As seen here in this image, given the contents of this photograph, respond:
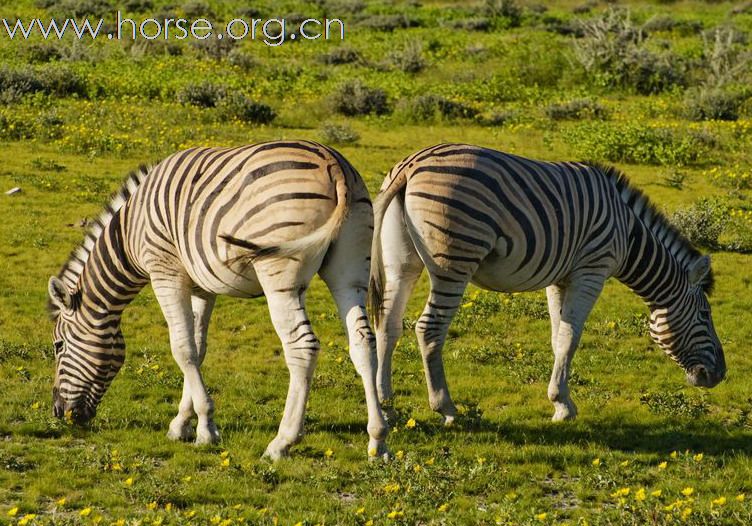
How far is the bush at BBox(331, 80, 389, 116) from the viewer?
82.5 ft

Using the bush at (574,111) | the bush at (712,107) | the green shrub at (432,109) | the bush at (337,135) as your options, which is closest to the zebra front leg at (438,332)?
the bush at (337,135)

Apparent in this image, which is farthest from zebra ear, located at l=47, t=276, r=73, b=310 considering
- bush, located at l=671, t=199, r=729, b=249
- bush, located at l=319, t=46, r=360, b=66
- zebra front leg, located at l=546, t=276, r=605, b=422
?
bush, located at l=319, t=46, r=360, b=66

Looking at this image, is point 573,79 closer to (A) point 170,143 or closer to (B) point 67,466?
(A) point 170,143

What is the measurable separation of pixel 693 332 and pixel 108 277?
577 cm

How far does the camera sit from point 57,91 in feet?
81.7

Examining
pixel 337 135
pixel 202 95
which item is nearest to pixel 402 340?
pixel 337 135

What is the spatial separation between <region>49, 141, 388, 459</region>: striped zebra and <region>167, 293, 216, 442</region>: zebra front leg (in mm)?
16

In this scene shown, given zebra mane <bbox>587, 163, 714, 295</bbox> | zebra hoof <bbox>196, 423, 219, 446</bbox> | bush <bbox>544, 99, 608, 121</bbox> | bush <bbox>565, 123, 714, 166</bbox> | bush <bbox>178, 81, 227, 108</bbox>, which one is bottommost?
zebra hoof <bbox>196, 423, 219, 446</bbox>

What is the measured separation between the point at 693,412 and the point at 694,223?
7.33 m

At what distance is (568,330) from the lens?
9367 millimetres

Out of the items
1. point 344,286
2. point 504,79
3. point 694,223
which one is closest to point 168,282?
point 344,286

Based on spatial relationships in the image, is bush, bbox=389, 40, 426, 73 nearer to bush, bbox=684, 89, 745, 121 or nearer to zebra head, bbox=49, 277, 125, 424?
bush, bbox=684, 89, 745, 121

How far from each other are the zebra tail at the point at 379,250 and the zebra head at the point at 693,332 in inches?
120

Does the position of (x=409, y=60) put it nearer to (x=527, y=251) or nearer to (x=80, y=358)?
(x=527, y=251)
